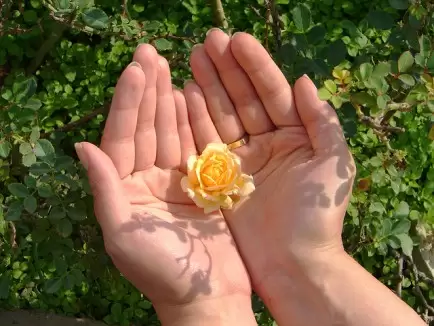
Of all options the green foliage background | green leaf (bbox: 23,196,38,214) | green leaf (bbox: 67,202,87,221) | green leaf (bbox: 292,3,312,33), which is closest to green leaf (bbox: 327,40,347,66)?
the green foliage background

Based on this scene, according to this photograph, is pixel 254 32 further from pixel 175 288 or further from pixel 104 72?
pixel 175 288

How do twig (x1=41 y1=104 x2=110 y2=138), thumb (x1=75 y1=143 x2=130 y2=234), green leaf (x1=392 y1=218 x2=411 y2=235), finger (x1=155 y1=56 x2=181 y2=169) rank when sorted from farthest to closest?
twig (x1=41 y1=104 x2=110 y2=138) → green leaf (x1=392 y1=218 x2=411 y2=235) → finger (x1=155 y1=56 x2=181 y2=169) → thumb (x1=75 y1=143 x2=130 y2=234)

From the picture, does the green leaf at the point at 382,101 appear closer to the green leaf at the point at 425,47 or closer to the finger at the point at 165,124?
the green leaf at the point at 425,47

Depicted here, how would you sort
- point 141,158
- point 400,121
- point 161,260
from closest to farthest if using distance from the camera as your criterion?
point 161,260
point 141,158
point 400,121

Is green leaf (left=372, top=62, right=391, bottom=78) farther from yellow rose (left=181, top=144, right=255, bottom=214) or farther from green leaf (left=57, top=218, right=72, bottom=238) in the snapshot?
green leaf (left=57, top=218, right=72, bottom=238)

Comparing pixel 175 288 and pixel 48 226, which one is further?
pixel 48 226

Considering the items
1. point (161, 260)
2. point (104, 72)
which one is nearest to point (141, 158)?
point (161, 260)

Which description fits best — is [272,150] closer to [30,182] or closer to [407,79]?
[407,79]
